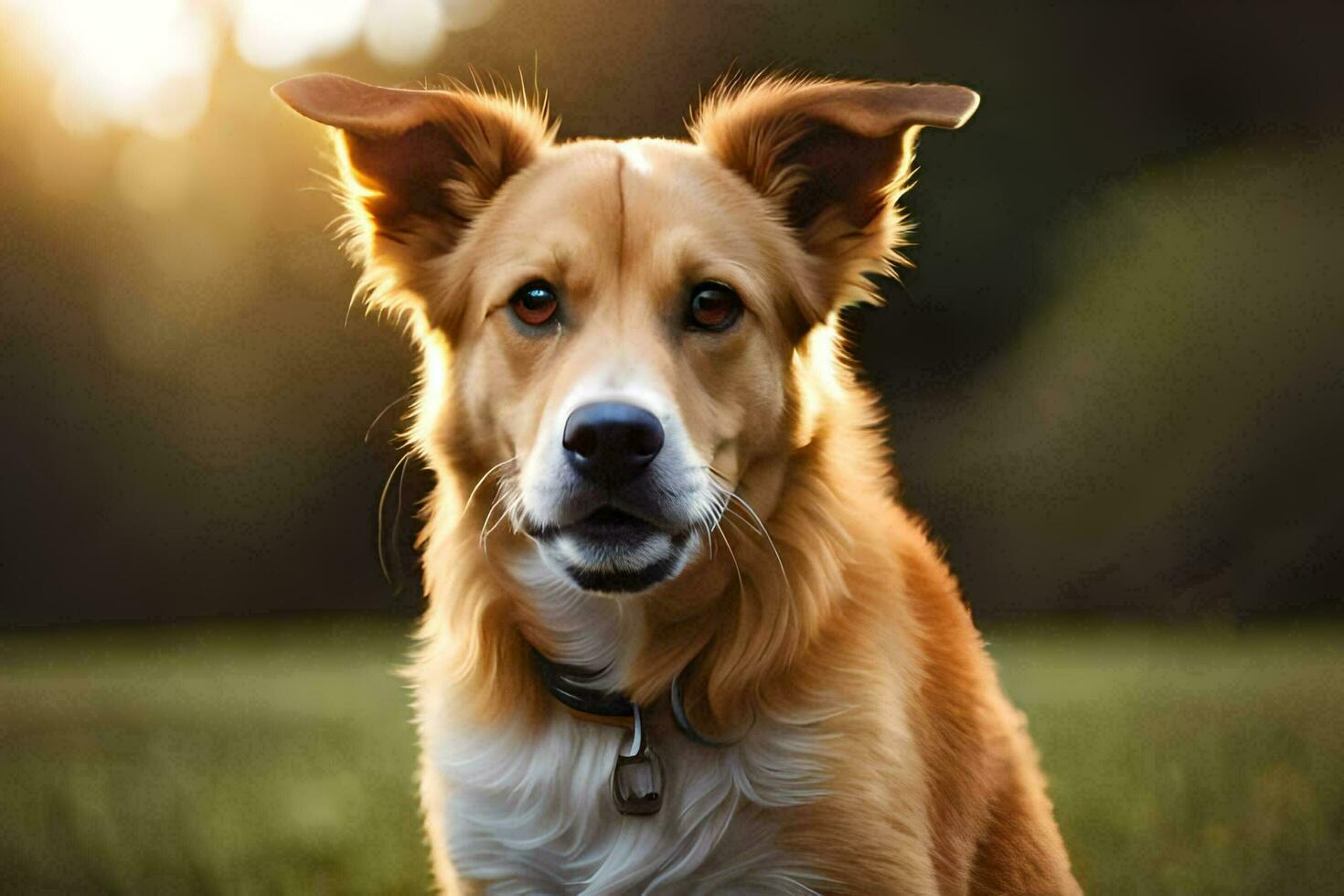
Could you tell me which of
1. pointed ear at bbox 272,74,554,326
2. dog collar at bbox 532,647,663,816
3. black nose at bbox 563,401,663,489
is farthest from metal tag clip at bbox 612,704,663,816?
pointed ear at bbox 272,74,554,326

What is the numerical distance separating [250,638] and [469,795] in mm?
5376

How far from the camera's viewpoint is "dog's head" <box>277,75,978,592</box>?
2.74 metres

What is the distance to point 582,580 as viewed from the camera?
2.84m

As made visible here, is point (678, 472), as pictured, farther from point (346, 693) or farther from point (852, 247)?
point (346, 693)

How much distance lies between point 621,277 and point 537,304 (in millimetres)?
221

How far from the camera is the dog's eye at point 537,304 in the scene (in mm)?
3029

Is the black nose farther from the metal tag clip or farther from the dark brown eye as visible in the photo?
the metal tag clip

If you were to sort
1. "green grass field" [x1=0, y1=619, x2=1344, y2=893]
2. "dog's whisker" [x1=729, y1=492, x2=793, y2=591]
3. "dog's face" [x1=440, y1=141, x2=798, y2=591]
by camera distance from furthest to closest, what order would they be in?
"green grass field" [x1=0, y1=619, x2=1344, y2=893] → "dog's whisker" [x1=729, y1=492, x2=793, y2=591] → "dog's face" [x1=440, y1=141, x2=798, y2=591]

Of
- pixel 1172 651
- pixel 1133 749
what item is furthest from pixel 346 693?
pixel 1172 651

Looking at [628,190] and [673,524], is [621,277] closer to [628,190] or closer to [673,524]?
[628,190]

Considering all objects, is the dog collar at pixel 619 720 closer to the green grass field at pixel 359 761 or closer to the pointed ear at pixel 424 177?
the pointed ear at pixel 424 177

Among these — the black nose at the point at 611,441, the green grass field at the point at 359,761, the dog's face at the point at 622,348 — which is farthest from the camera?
the green grass field at the point at 359,761

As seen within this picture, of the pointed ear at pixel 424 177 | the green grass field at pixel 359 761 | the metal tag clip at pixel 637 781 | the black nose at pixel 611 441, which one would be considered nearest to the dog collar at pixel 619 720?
the metal tag clip at pixel 637 781

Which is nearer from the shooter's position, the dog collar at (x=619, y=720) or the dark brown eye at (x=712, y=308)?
the dog collar at (x=619, y=720)
